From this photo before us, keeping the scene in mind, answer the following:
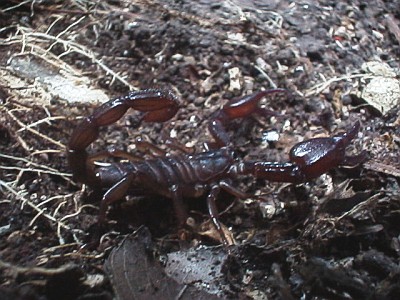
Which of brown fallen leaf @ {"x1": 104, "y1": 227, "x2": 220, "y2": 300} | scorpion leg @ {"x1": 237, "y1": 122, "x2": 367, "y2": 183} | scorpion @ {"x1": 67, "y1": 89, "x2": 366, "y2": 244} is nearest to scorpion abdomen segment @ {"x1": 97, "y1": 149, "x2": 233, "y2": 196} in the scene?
scorpion @ {"x1": 67, "y1": 89, "x2": 366, "y2": 244}

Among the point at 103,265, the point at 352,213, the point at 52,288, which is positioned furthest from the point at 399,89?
the point at 52,288

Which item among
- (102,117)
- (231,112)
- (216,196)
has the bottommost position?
(216,196)

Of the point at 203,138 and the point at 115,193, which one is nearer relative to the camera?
the point at 115,193

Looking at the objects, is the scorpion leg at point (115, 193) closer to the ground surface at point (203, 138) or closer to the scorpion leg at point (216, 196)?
the ground surface at point (203, 138)

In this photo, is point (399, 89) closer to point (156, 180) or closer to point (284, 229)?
point (284, 229)

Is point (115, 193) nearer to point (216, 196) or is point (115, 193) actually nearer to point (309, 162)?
point (216, 196)

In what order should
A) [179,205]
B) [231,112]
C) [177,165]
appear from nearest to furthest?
[179,205], [177,165], [231,112]

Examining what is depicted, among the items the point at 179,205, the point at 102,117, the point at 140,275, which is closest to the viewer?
the point at 140,275

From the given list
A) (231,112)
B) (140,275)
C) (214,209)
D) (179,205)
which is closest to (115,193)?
(179,205)
